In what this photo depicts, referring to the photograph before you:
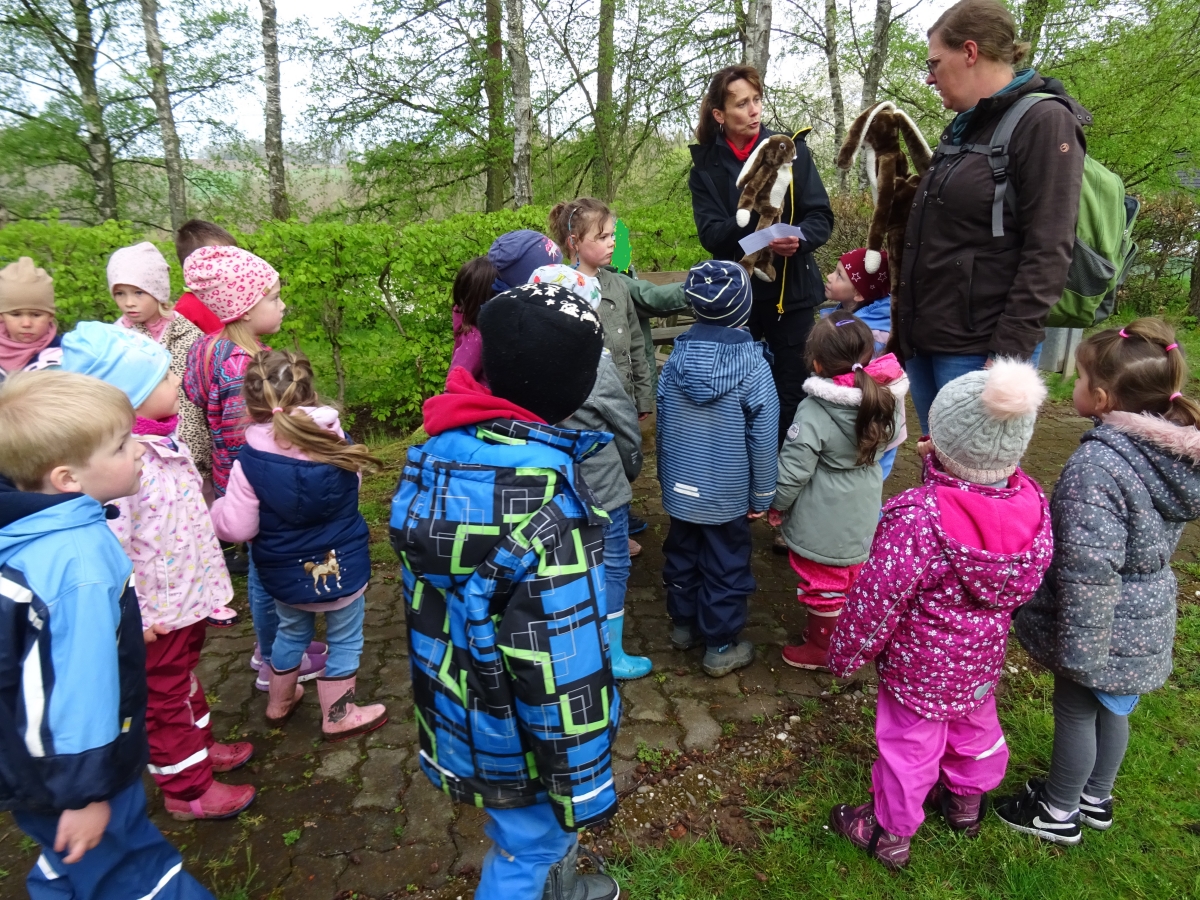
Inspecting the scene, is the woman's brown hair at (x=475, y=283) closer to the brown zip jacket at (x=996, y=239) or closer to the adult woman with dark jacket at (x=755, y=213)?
the adult woman with dark jacket at (x=755, y=213)

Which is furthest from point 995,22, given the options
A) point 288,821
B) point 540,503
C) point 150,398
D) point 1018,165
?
point 288,821

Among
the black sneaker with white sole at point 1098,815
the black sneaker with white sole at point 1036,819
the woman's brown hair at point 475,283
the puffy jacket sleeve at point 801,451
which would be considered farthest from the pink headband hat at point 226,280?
the black sneaker with white sole at point 1098,815

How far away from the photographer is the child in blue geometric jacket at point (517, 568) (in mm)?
1498

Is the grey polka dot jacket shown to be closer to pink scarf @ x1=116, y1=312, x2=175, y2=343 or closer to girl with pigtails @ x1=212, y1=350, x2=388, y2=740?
girl with pigtails @ x1=212, y1=350, x2=388, y2=740

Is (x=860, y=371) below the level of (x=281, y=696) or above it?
above

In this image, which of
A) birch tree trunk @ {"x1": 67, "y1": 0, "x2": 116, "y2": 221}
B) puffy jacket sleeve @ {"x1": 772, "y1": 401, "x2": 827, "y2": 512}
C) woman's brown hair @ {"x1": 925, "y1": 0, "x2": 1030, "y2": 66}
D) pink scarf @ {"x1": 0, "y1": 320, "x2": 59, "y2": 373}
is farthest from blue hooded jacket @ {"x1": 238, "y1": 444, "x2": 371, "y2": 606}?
birch tree trunk @ {"x1": 67, "y1": 0, "x2": 116, "y2": 221}

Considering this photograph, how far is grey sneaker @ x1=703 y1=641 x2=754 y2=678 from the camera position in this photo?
3.18m

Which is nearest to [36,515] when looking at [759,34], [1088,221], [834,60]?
[1088,221]

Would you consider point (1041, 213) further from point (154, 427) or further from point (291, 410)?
point (154, 427)

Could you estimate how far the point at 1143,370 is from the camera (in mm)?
2018

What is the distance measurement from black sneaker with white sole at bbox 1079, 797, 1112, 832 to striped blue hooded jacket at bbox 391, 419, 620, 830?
1821 millimetres

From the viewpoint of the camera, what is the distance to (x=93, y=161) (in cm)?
1272

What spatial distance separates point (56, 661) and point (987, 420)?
226cm

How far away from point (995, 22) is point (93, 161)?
1503 cm
